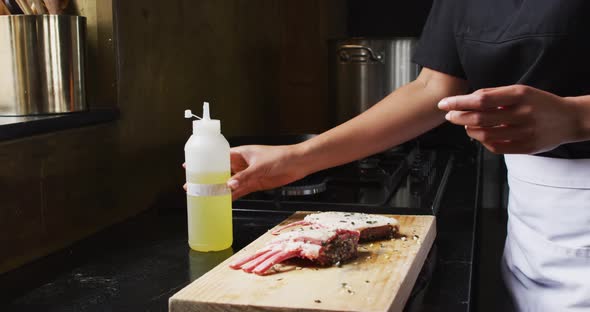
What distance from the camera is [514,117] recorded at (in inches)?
Answer: 38.7

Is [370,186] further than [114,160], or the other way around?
[370,186]

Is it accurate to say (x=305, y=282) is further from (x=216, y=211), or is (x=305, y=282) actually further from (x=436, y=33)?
(x=436, y=33)

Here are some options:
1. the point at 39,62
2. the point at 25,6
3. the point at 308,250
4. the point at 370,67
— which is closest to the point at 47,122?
the point at 39,62

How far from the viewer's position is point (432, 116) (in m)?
1.52

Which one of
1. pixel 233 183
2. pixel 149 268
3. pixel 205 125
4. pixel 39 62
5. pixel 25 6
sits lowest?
pixel 149 268

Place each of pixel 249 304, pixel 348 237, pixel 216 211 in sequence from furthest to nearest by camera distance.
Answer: pixel 216 211
pixel 348 237
pixel 249 304

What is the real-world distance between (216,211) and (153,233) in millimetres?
254

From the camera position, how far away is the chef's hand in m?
0.96

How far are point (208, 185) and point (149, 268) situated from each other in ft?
0.56

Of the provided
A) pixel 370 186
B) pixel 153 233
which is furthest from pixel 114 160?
pixel 370 186

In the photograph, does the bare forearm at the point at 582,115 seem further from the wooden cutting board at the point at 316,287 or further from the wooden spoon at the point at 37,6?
the wooden spoon at the point at 37,6

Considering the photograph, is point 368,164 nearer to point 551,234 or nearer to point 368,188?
point 368,188

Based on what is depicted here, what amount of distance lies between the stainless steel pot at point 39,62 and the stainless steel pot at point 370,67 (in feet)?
3.92

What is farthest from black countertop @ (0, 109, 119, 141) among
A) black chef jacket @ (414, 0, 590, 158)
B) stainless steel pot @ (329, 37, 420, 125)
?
stainless steel pot @ (329, 37, 420, 125)
